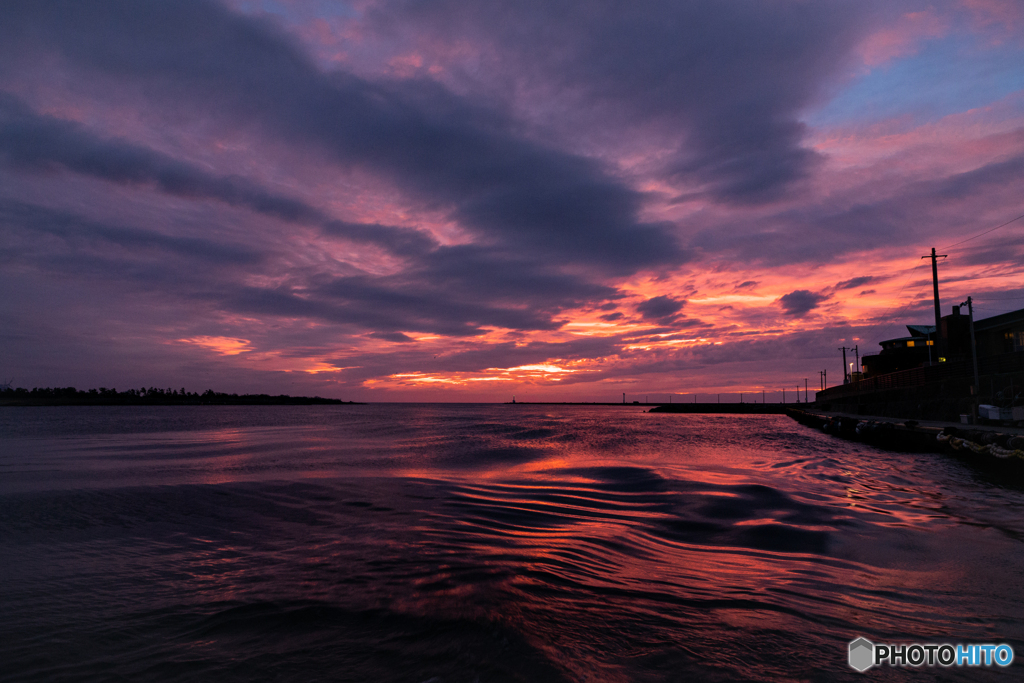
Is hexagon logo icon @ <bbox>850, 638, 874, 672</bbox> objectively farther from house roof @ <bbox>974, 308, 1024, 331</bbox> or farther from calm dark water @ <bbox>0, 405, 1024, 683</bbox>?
house roof @ <bbox>974, 308, 1024, 331</bbox>

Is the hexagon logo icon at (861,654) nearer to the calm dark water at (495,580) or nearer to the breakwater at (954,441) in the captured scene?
the calm dark water at (495,580)

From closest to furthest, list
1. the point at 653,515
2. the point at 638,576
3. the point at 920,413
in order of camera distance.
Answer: the point at 638,576 → the point at 653,515 → the point at 920,413

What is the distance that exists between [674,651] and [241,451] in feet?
102

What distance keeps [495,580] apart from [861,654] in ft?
15.2

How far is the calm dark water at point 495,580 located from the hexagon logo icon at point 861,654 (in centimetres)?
11

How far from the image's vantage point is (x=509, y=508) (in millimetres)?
13148

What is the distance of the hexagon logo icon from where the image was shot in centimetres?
488

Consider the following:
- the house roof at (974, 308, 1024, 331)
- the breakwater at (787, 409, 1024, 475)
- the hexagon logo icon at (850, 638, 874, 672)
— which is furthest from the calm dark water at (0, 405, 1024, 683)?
the house roof at (974, 308, 1024, 331)

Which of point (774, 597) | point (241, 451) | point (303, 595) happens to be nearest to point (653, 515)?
point (774, 597)

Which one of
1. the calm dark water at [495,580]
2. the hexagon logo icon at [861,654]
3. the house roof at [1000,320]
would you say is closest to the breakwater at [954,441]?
the calm dark water at [495,580]

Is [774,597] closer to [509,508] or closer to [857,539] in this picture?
[857,539]

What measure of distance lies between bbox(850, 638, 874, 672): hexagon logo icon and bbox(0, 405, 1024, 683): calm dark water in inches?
4.4

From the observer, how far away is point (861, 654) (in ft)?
16.7

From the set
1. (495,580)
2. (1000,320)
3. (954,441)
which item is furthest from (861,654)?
(1000,320)
